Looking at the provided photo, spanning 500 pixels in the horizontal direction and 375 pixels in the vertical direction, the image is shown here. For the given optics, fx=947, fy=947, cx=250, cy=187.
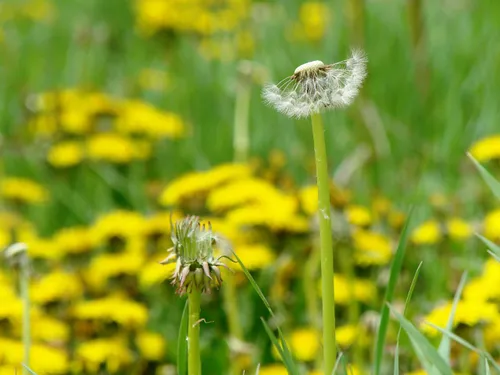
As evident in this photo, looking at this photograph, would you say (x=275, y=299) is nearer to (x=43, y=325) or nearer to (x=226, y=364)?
(x=226, y=364)

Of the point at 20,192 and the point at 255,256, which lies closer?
the point at 255,256

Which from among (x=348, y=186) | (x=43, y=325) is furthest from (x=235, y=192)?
(x=348, y=186)

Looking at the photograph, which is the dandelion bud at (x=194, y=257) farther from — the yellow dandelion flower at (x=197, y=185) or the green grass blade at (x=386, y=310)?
the yellow dandelion flower at (x=197, y=185)

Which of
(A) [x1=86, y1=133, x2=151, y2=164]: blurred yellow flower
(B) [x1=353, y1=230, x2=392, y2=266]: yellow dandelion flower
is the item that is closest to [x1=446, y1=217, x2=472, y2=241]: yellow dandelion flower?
(B) [x1=353, y1=230, x2=392, y2=266]: yellow dandelion flower

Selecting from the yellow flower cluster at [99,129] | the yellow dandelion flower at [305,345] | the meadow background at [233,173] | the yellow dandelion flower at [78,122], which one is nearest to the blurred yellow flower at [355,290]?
the meadow background at [233,173]

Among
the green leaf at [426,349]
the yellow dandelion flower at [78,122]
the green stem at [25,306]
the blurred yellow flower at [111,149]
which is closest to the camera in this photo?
the green leaf at [426,349]

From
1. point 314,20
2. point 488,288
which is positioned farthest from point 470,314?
point 314,20

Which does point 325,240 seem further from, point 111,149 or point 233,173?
point 111,149
